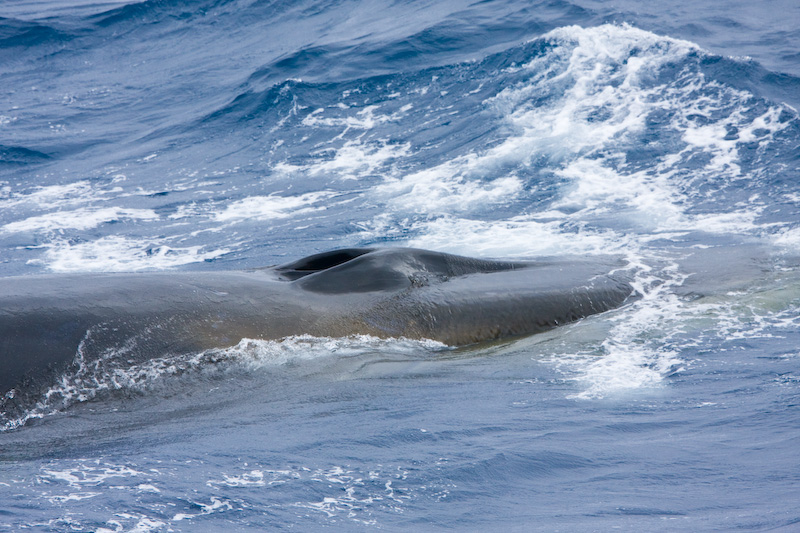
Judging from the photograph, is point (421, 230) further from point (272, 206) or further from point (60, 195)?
point (60, 195)

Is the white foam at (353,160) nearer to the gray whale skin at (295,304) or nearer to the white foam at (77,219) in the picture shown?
the white foam at (77,219)

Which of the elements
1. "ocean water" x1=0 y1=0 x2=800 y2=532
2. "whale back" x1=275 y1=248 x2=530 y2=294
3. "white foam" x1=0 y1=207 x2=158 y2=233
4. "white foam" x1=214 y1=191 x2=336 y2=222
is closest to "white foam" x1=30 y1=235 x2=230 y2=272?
"ocean water" x1=0 y1=0 x2=800 y2=532

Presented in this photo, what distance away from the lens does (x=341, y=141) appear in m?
22.2

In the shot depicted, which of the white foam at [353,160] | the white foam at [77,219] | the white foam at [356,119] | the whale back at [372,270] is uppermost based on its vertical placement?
the whale back at [372,270]

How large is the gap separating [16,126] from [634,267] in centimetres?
2320

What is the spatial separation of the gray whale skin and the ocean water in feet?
0.78

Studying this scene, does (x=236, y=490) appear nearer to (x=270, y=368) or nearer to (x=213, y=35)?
(x=270, y=368)

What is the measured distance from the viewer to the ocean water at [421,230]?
6570 millimetres

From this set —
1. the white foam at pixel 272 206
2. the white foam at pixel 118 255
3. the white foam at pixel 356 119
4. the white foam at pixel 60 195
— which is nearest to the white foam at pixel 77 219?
the white foam at pixel 60 195

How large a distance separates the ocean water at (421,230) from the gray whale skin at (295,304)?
0.24 metres

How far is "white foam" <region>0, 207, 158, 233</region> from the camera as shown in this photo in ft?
63.4

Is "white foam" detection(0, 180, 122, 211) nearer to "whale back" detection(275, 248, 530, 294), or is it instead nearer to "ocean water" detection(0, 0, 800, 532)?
"ocean water" detection(0, 0, 800, 532)

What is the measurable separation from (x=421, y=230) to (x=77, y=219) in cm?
827

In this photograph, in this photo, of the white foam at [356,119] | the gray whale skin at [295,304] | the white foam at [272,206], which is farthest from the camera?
the white foam at [356,119]
